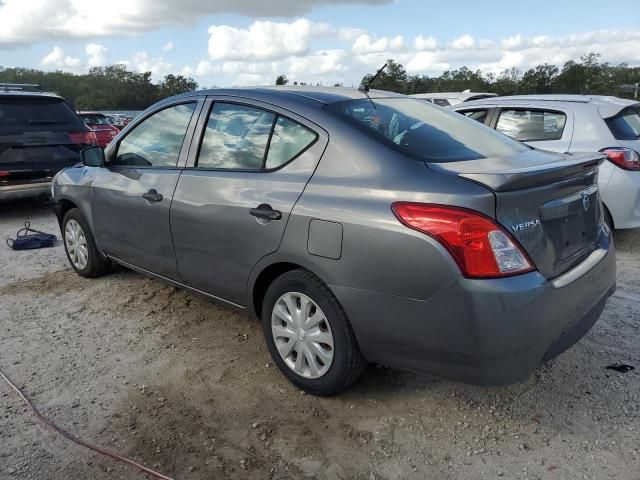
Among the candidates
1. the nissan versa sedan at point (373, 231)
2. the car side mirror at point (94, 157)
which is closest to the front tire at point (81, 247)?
the car side mirror at point (94, 157)

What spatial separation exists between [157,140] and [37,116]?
4521mm

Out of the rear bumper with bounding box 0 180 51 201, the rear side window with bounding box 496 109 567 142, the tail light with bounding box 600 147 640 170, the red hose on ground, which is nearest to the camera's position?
the red hose on ground

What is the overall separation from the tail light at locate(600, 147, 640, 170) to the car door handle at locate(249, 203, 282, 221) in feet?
13.5

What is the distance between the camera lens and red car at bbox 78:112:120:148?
1386 cm

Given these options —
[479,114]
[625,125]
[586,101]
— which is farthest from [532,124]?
[625,125]

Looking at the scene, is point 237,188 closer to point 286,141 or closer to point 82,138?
point 286,141

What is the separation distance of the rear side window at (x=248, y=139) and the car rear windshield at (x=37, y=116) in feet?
16.3

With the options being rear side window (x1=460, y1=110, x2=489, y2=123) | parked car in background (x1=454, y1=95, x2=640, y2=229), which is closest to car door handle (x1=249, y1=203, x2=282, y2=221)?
parked car in background (x1=454, y1=95, x2=640, y2=229)

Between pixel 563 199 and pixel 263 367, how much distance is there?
1.92 m

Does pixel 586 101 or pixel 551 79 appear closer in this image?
pixel 586 101

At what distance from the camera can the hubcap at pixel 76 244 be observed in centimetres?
490

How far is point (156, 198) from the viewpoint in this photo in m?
3.74

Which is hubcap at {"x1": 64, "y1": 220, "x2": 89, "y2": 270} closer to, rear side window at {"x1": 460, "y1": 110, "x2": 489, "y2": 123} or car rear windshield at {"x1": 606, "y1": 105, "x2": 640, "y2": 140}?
rear side window at {"x1": 460, "y1": 110, "x2": 489, "y2": 123}

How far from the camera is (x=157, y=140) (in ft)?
13.1
